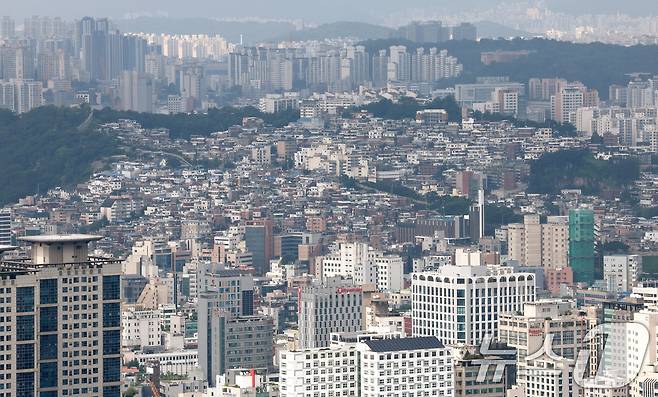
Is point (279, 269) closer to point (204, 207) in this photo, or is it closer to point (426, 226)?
point (426, 226)

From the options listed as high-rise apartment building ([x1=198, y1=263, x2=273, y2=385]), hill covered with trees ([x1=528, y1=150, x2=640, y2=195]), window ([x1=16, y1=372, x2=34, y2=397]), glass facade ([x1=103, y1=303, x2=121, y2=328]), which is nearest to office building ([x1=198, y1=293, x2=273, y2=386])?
high-rise apartment building ([x1=198, y1=263, x2=273, y2=385])

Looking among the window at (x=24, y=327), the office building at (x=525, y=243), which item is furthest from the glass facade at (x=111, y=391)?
the office building at (x=525, y=243)

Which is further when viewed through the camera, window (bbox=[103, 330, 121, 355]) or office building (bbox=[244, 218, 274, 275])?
office building (bbox=[244, 218, 274, 275])

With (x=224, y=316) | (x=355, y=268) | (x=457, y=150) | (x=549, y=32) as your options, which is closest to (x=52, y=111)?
(x=457, y=150)

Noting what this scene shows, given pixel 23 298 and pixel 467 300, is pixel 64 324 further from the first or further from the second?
pixel 467 300

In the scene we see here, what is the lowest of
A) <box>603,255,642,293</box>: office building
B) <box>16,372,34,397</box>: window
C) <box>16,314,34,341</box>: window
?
<box>603,255,642,293</box>: office building

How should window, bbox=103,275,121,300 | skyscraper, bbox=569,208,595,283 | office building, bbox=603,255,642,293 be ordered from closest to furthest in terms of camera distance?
1. window, bbox=103,275,121,300
2. office building, bbox=603,255,642,293
3. skyscraper, bbox=569,208,595,283

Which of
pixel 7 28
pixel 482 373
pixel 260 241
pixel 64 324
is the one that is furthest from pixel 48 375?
pixel 7 28

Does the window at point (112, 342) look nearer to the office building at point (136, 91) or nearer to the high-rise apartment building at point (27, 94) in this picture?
the high-rise apartment building at point (27, 94)

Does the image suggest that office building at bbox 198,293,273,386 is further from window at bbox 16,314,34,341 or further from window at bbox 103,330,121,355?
window at bbox 16,314,34,341
